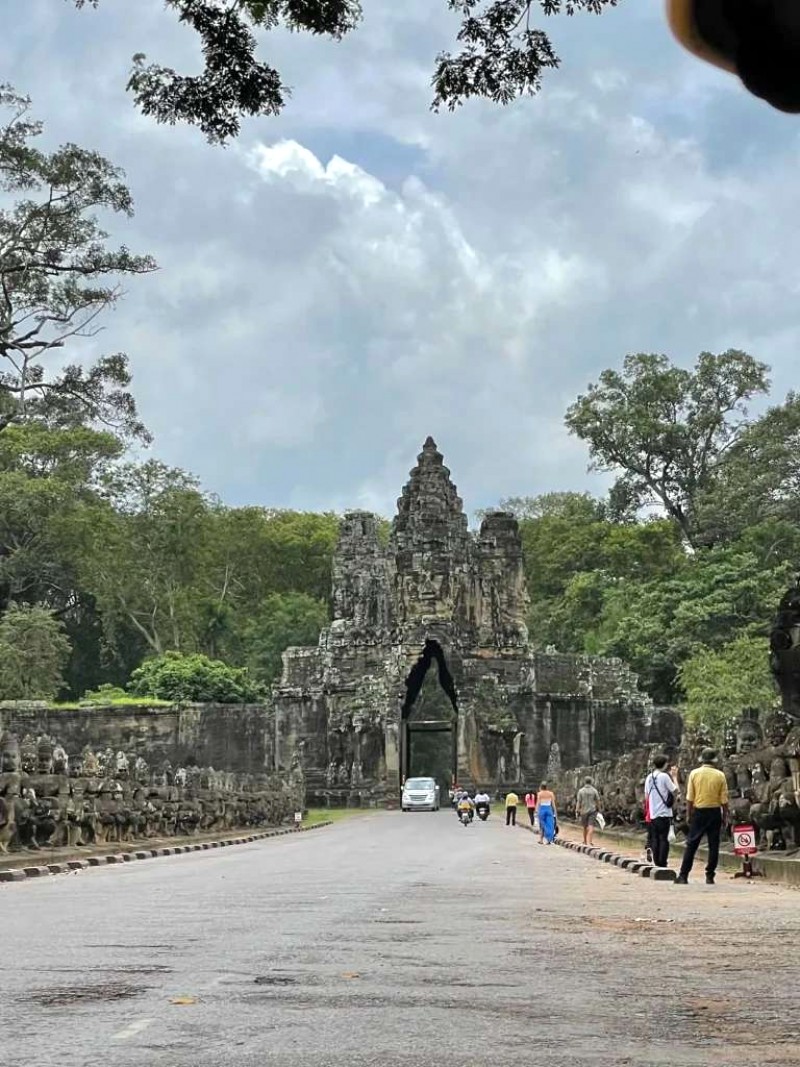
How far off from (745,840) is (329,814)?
36170 millimetres

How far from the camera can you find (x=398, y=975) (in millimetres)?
7430

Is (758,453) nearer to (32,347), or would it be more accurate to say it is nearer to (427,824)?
(427,824)

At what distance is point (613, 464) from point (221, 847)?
5036cm

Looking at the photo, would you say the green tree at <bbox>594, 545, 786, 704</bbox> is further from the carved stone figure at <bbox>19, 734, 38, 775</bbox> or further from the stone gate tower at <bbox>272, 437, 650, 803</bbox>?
the carved stone figure at <bbox>19, 734, 38, 775</bbox>

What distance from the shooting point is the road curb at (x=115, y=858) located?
687 inches

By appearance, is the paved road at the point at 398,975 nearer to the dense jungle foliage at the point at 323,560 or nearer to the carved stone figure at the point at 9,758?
the carved stone figure at the point at 9,758

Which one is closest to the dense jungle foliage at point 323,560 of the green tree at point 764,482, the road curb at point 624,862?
the green tree at point 764,482

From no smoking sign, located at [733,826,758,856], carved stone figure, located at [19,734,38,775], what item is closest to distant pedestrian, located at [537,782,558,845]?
carved stone figure, located at [19,734,38,775]

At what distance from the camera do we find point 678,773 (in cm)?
2266

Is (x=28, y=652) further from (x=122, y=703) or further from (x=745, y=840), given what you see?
(x=745, y=840)

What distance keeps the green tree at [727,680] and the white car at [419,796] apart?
9636mm

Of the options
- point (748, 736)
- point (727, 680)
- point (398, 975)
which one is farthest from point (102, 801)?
point (727, 680)

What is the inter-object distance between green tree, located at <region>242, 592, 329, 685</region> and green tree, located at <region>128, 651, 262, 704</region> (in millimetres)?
9970

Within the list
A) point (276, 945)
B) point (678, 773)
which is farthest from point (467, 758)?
point (276, 945)
